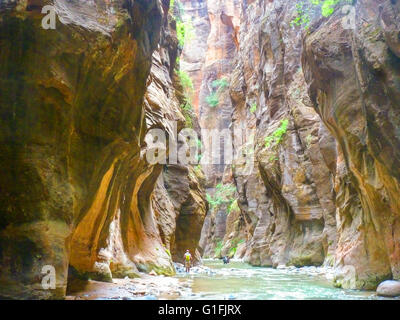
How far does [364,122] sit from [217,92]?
53.3 metres

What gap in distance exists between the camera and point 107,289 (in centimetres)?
971

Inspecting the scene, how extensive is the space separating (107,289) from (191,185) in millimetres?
15376

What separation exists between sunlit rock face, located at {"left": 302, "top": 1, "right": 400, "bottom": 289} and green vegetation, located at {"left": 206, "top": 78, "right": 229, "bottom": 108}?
4897cm

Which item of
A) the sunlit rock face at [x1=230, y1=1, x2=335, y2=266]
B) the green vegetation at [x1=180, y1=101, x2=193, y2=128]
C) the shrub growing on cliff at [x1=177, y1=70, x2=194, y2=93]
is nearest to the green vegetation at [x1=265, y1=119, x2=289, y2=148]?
the sunlit rock face at [x1=230, y1=1, x2=335, y2=266]

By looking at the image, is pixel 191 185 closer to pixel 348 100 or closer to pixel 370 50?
pixel 348 100

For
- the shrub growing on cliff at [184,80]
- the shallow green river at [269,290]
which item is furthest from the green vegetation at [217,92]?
the shallow green river at [269,290]

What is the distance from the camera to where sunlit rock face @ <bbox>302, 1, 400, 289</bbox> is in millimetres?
8781

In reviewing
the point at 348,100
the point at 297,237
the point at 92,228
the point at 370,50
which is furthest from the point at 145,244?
the point at 297,237

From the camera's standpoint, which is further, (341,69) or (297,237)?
(297,237)

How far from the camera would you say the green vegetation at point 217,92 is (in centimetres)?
6194

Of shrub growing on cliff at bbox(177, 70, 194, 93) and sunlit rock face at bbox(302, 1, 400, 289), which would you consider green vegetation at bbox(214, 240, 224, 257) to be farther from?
sunlit rock face at bbox(302, 1, 400, 289)

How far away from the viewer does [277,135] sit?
88.2ft

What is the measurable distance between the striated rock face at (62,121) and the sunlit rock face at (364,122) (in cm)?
499

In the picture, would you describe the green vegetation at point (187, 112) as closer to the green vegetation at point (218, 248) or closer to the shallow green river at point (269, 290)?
the shallow green river at point (269, 290)
